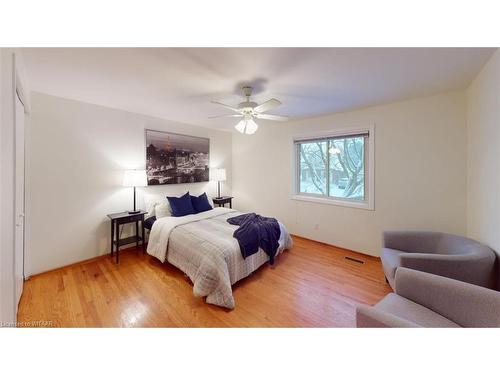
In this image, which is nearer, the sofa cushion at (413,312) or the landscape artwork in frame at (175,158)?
the sofa cushion at (413,312)

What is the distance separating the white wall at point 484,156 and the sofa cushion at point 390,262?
28.3 inches

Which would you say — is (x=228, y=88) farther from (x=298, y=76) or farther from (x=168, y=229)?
(x=168, y=229)

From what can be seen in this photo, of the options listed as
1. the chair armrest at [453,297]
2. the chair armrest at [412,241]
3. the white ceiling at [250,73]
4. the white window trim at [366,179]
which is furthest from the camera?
the white window trim at [366,179]

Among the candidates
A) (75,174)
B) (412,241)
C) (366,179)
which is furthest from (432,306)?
(75,174)

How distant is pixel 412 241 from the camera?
2.14 meters

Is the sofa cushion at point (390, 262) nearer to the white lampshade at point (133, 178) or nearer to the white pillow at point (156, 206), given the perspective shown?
the white pillow at point (156, 206)

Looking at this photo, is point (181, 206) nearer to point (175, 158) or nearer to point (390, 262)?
point (175, 158)

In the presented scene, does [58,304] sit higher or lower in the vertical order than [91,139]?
lower

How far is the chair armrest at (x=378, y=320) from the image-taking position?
990mm

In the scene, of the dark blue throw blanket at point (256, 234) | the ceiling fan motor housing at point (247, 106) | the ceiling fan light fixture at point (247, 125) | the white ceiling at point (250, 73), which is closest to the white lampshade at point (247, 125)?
the ceiling fan light fixture at point (247, 125)

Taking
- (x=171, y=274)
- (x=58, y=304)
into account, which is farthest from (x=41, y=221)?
(x=171, y=274)

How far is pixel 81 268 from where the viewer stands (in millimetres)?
2520

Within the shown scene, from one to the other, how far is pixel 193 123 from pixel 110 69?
214 centimetres
